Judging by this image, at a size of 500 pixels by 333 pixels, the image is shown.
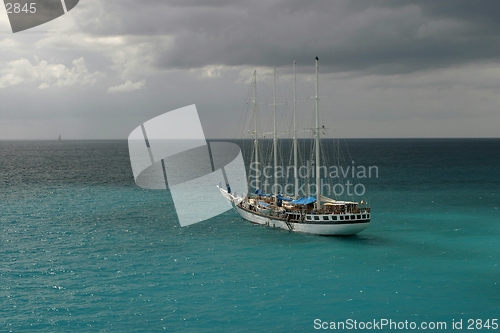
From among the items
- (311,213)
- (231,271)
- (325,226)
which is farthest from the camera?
(311,213)

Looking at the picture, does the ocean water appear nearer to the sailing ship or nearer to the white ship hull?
the white ship hull

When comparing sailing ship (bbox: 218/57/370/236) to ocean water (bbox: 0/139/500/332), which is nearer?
ocean water (bbox: 0/139/500/332)

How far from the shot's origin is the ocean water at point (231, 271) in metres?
38.8

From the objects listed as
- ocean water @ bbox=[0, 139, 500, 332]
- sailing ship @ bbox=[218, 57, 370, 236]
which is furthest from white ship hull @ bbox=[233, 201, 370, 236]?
ocean water @ bbox=[0, 139, 500, 332]

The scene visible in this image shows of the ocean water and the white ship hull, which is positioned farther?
the white ship hull

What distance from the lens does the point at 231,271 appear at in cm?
4972

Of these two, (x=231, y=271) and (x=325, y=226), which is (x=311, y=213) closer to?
(x=325, y=226)

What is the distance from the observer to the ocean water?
127 ft

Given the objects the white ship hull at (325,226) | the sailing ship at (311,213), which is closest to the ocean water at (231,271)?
the white ship hull at (325,226)

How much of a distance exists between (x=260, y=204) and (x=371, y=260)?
2627cm

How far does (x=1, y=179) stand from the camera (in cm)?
13938

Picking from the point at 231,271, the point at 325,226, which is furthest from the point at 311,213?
the point at 231,271

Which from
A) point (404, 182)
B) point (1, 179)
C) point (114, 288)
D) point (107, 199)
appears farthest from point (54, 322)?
point (1, 179)

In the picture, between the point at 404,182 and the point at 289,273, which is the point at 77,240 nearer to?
the point at 289,273
